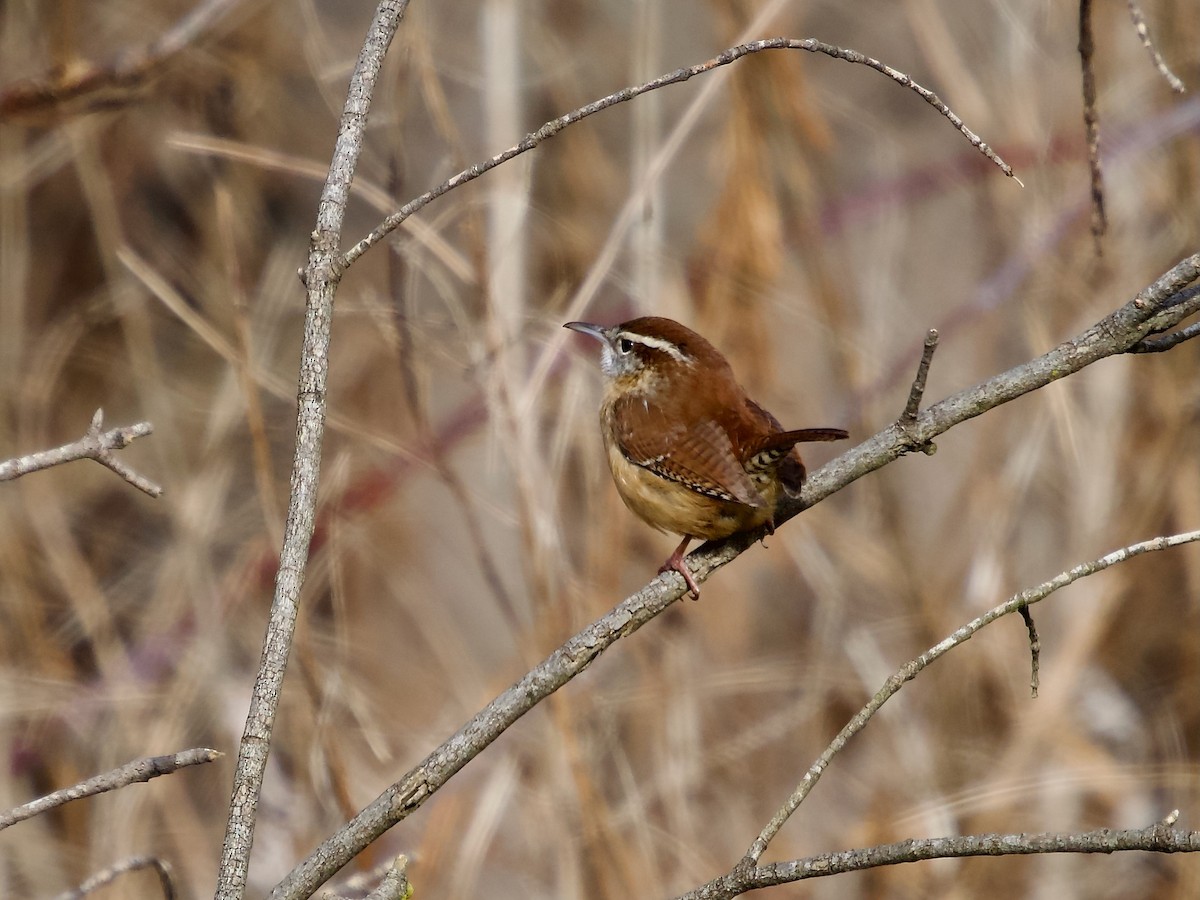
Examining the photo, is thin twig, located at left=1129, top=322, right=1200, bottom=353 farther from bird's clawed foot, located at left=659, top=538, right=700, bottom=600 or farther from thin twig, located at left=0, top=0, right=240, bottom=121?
thin twig, located at left=0, top=0, right=240, bottom=121

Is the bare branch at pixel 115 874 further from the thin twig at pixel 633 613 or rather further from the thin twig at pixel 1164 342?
the thin twig at pixel 1164 342

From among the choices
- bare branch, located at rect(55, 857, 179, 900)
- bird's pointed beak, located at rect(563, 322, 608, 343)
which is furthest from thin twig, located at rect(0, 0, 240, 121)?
bare branch, located at rect(55, 857, 179, 900)

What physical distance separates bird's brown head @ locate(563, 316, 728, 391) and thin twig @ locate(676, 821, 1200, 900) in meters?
1.84

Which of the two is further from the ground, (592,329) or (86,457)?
(592,329)

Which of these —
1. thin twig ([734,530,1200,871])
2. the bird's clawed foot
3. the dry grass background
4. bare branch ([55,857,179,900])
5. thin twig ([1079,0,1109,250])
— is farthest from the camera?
the dry grass background

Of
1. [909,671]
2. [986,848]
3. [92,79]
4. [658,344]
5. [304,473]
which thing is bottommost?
[986,848]

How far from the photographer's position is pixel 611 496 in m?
4.20

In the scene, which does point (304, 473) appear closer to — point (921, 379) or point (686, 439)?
point (921, 379)

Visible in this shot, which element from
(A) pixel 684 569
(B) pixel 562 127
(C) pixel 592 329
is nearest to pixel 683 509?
(A) pixel 684 569

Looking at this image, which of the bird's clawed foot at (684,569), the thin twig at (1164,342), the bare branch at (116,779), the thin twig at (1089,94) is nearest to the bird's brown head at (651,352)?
the bird's clawed foot at (684,569)

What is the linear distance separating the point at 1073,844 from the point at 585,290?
2347mm

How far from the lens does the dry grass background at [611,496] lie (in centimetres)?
417

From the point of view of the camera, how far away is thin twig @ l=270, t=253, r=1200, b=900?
1532 millimetres

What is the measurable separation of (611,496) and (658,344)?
1013 mm
